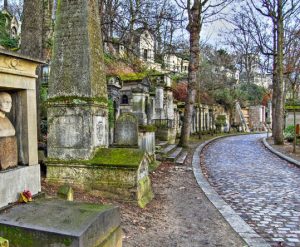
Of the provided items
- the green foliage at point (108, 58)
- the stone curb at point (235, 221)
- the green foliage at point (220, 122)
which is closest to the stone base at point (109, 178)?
the stone curb at point (235, 221)

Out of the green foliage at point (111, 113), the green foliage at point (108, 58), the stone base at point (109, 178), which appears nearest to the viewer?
the stone base at point (109, 178)

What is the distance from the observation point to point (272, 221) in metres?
5.46

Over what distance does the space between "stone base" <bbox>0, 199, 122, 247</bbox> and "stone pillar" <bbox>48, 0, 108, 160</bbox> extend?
121 inches

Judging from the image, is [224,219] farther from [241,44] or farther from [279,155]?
[241,44]

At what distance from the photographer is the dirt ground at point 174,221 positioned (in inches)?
172

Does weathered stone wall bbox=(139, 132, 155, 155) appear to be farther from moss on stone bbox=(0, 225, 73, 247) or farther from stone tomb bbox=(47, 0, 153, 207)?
moss on stone bbox=(0, 225, 73, 247)

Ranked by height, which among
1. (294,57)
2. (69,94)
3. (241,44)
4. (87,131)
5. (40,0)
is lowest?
(87,131)

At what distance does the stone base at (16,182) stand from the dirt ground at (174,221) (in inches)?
54.2

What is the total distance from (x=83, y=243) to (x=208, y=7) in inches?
639

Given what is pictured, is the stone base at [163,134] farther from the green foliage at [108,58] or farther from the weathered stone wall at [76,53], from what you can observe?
the weathered stone wall at [76,53]

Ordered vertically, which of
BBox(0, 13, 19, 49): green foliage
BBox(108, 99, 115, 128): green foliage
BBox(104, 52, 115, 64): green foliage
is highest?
BBox(0, 13, 19, 49): green foliage

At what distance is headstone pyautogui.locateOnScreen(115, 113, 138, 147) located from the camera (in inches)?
348

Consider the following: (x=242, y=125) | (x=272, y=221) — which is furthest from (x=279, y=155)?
(x=242, y=125)

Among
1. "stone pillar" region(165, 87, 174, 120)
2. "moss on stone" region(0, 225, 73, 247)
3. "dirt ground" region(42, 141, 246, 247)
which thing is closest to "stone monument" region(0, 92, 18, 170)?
"moss on stone" region(0, 225, 73, 247)
